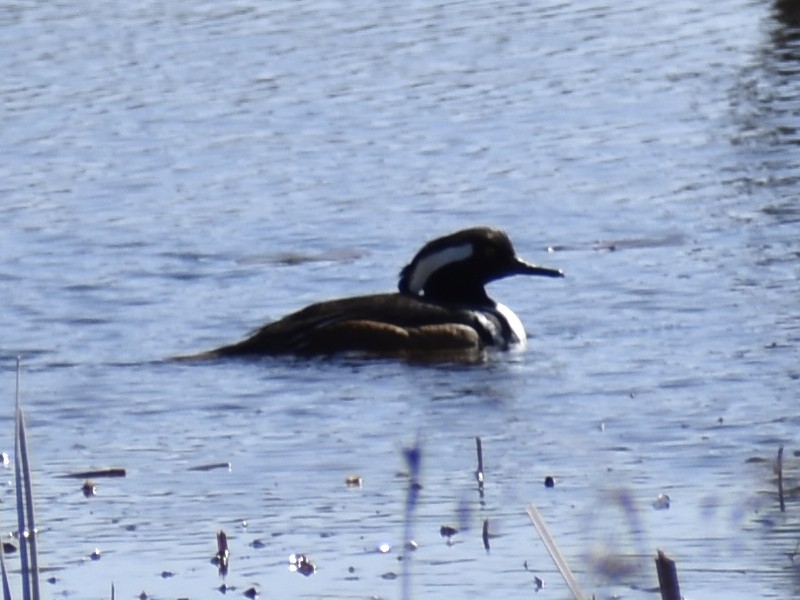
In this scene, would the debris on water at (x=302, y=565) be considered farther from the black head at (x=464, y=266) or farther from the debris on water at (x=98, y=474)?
the black head at (x=464, y=266)

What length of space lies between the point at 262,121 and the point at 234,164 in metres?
1.57

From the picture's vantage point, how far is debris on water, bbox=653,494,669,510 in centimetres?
819

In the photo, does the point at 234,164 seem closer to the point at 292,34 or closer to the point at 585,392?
the point at 292,34

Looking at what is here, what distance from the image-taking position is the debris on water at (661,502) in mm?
8188

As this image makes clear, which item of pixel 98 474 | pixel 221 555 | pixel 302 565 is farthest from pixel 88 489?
pixel 302 565

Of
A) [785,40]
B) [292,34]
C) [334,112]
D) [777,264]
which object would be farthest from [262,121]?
[777,264]

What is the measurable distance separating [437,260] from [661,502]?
4.71 metres

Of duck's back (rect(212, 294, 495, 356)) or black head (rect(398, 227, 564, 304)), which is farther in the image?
black head (rect(398, 227, 564, 304))

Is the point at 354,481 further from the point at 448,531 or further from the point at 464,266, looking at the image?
the point at 464,266

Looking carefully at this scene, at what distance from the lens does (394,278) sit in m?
13.9

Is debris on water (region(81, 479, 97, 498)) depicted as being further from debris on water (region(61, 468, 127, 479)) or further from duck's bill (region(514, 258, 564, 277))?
duck's bill (region(514, 258, 564, 277))

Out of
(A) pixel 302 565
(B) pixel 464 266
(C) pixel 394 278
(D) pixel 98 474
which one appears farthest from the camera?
(C) pixel 394 278

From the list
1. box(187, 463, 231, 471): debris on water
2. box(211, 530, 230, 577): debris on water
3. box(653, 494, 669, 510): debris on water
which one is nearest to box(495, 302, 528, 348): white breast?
box(187, 463, 231, 471): debris on water

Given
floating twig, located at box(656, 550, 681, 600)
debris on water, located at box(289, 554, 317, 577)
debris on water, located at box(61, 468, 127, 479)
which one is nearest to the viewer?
floating twig, located at box(656, 550, 681, 600)
